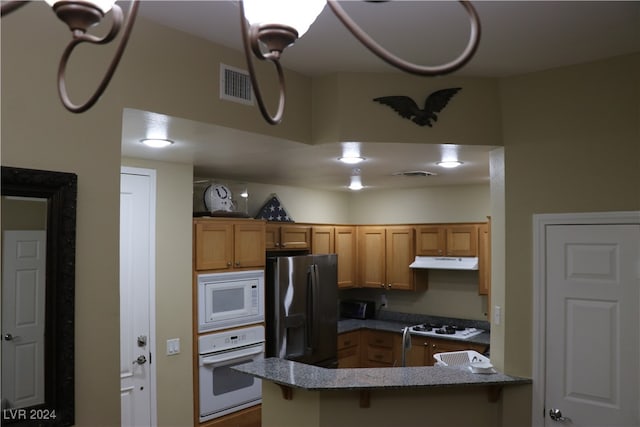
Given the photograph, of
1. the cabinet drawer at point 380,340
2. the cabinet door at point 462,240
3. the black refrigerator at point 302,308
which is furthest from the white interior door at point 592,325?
the cabinet drawer at point 380,340

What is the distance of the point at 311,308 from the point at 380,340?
1.17m

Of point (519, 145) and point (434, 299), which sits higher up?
point (519, 145)

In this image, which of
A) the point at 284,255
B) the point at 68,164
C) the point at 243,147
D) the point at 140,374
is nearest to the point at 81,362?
the point at 68,164

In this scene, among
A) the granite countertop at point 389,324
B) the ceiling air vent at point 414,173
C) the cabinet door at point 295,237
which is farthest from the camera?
the granite countertop at point 389,324

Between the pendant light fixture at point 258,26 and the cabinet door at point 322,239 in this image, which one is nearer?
the pendant light fixture at point 258,26

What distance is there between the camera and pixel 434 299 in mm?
6082

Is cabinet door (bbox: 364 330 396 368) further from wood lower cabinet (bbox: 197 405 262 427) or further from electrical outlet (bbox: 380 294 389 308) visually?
wood lower cabinet (bbox: 197 405 262 427)

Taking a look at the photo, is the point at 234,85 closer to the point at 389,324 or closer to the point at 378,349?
the point at 378,349

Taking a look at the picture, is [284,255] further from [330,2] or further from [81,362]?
[330,2]

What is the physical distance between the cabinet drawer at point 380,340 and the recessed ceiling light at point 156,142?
11.9 feet

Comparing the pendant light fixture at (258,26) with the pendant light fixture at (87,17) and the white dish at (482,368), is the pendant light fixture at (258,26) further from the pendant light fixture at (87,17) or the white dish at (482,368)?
the white dish at (482,368)

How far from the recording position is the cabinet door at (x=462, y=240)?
555cm

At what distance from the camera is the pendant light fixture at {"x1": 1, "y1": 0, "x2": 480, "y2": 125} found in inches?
31.8

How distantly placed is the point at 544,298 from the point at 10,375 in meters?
2.60
